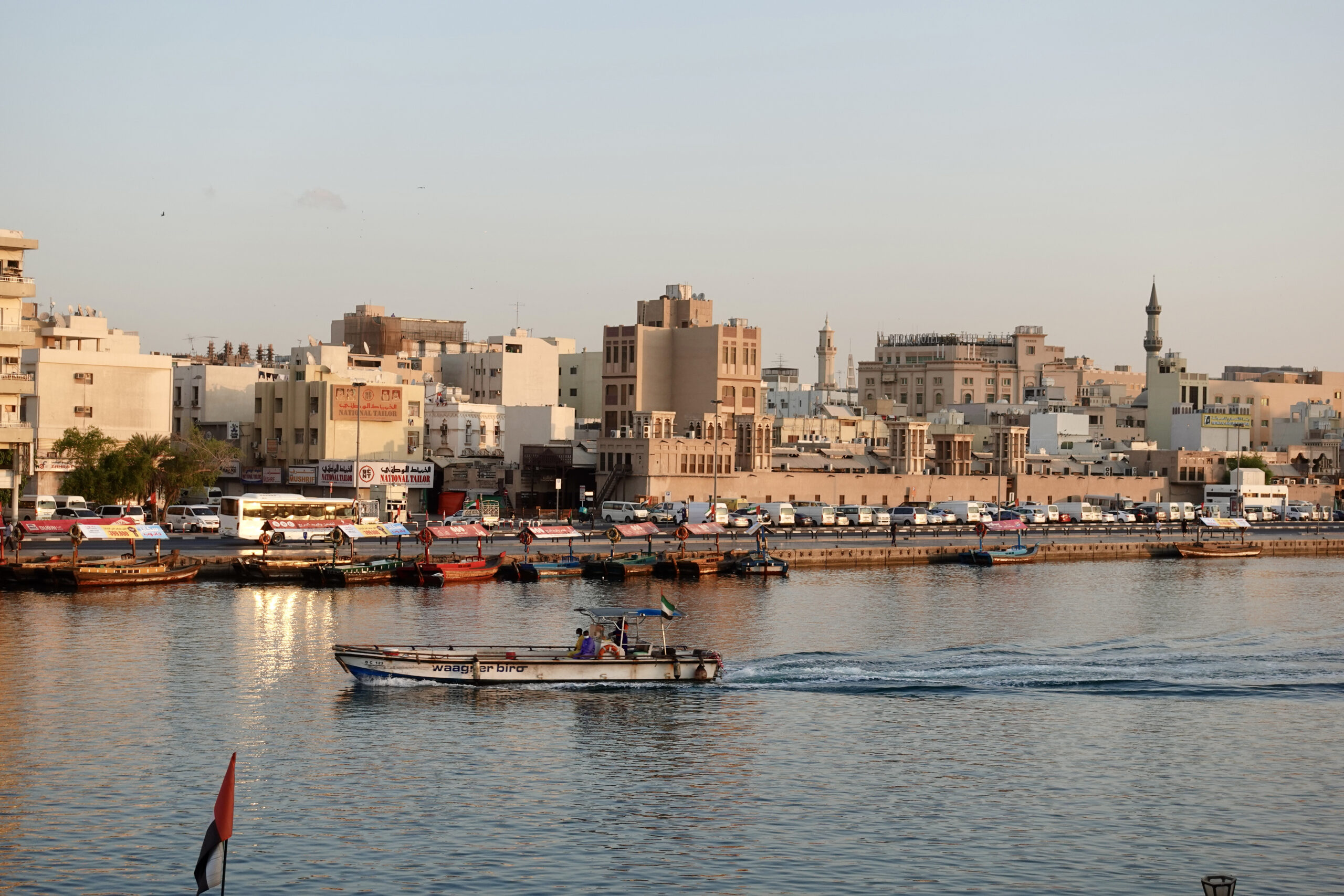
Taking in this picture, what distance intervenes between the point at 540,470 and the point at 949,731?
106719 mm

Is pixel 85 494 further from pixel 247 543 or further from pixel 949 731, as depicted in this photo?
pixel 949 731

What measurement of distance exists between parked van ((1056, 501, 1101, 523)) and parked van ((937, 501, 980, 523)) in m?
11.5

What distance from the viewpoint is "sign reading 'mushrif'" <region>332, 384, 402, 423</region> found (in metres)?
145

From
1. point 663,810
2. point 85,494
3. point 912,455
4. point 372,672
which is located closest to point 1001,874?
point 663,810

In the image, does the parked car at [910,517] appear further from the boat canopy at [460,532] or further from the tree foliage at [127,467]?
the tree foliage at [127,467]

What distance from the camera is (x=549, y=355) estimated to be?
194500mm

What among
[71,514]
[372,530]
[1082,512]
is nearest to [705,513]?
[372,530]

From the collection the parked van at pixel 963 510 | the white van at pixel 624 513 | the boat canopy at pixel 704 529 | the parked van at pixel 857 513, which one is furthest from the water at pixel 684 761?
the parked van at pixel 963 510

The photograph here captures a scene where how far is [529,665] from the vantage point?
6238cm

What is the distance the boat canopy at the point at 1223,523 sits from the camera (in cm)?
16475

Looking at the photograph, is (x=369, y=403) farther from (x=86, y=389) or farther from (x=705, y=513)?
(x=705, y=513)

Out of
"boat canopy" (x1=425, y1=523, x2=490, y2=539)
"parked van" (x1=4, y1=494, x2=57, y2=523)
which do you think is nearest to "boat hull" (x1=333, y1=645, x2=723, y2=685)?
"boat canopy" (x1=425, y1=523, x2=490, y2=539)

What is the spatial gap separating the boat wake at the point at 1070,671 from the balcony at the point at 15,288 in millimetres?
67620

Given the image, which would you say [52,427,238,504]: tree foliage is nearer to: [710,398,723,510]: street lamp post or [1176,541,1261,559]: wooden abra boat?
[710,398,723,510]: street lamp post
